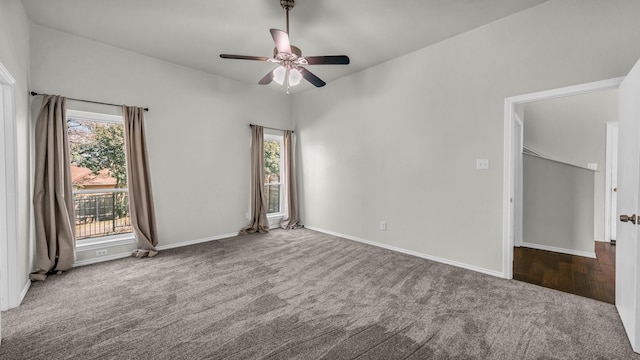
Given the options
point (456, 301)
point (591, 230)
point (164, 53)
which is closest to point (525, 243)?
point (591, 230)

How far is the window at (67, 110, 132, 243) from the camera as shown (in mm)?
3467

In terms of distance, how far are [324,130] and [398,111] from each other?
5.17 feet

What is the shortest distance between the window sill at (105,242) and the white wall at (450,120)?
10.3 feet

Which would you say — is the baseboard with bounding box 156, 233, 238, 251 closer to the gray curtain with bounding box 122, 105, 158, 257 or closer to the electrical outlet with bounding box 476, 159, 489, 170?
the gray curtain with bounding box 122, 105, 158, 257

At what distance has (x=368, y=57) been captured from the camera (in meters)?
3.87

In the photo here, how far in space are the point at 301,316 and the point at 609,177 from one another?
5.40m

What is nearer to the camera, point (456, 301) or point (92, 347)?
point (92, 347)

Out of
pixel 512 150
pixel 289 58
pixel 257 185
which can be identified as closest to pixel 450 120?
pixel 512 150

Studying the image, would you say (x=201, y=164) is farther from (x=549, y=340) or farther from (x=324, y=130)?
(x=549, y=340)

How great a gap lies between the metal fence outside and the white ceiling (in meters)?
2.04

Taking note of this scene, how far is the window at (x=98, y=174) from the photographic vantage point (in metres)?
3.47

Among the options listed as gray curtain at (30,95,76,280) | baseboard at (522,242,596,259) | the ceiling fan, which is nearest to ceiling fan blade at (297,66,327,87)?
the ceiling fan

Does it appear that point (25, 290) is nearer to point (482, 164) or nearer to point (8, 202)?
point (8, 202)

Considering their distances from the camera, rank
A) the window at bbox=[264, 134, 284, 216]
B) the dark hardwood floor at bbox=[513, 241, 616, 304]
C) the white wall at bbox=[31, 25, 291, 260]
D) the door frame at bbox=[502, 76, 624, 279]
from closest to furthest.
→ the dark hardwood floor at bbox=[513, 241, 616, 304], the door frame at bbox=[502, 76, 624, 279], the white wall at bbox=[31, 25, 291, 260], the window at bbox=[264, 134, 284, 216]
